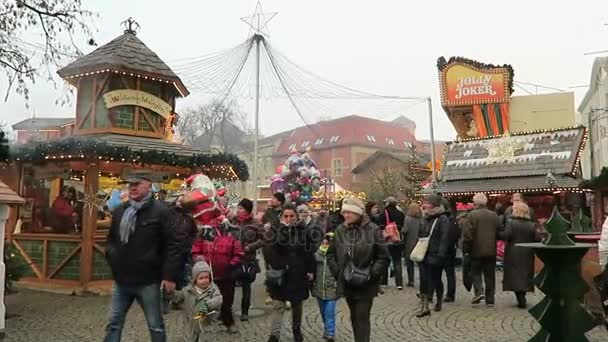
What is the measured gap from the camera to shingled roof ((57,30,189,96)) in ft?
36.7

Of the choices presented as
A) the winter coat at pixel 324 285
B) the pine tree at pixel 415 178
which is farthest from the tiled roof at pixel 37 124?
the pine tree at pixel 415 178

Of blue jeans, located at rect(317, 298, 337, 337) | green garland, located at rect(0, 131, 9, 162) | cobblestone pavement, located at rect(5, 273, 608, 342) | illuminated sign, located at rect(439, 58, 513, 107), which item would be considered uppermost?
illuminated sign, located at rect(439, 58, 513, 107)

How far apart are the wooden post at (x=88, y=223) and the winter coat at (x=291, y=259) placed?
540 centimetres

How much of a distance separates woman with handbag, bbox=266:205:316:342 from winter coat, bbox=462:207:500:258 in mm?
3562

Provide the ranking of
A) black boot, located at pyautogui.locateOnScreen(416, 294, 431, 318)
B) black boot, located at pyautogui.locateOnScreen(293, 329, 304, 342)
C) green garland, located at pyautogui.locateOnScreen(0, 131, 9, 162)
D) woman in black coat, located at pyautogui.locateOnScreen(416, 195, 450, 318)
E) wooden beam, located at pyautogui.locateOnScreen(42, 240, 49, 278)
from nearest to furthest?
black boot, located at pyautogui.locateOnScreen(293, 329, 304, 342) → green garland, located at pyautogui.locateOnScreen(0, 131, 9, 162) → black boot, located at pyautogui.locateOnScreen(416, 294, 431, 318) → woman in black coat, located at pyautogui.locateOnScreen(416, 195, 450, 318) → wooden beam, located at pyautogui.locateOnScreen(42, 240, 49, 278)

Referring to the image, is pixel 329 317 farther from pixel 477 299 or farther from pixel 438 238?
pixel 477 299

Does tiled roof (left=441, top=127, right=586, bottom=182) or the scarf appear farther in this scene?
tiled roof (left=441, top=127, right=586, bottom=182)

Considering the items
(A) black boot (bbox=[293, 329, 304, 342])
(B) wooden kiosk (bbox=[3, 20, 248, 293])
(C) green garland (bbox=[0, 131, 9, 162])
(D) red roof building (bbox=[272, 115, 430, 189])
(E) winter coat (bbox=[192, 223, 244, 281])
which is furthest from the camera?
(D) red roof building (bbox=[272, 115, 430, 189])

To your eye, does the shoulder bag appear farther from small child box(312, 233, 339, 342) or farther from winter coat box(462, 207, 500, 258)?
small child box(312, 233, 339, 342)

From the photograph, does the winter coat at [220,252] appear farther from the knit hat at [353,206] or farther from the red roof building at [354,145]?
the red roof building at [354,145]

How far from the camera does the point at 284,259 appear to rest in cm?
634

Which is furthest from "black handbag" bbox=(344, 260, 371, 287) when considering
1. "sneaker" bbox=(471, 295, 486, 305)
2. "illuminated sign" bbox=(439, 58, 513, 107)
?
"illuminated sign" bbox=(439, 58, 513, 107)

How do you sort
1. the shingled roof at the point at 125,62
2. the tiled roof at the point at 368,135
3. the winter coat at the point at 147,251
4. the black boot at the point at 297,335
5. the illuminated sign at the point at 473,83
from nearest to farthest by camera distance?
the winter coat at the point at 147,251, the black boot at the point at 297,335, the shingled roof at the point at 125,62, the illuminated sign at the point at 473,83, the tiled roof at the point at 368,135

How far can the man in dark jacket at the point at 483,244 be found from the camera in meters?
8.84
